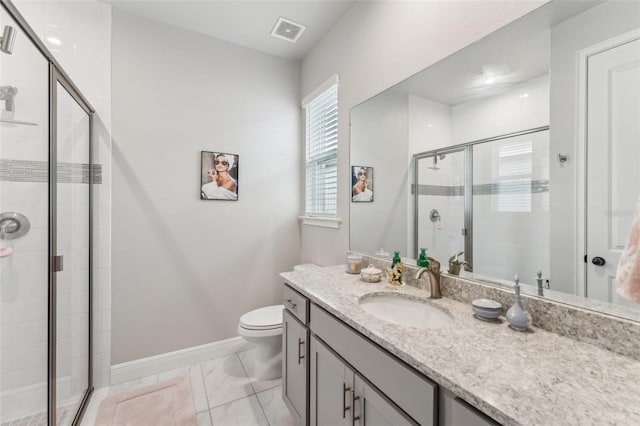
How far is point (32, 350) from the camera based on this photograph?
1.34 metres

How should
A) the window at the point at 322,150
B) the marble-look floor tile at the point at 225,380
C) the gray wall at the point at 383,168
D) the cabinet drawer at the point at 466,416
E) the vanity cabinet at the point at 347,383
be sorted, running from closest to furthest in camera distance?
the cabinet drawer at the point at 466,416 → the vanity cabinet at the point at 347,383 → the gray wall at the point at 383,168 → the marble-look floor tile at the point at 225,380 → the window at the point at 322,150

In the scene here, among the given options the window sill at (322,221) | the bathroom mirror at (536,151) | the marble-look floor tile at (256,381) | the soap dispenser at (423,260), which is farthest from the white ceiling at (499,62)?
the marble-look floor tile at (256,381)

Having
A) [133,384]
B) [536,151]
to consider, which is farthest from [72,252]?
[536,151]

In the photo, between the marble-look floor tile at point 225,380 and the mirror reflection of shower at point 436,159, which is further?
the marble-look floor tile at point 225,380

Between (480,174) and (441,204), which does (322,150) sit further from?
(480,174)

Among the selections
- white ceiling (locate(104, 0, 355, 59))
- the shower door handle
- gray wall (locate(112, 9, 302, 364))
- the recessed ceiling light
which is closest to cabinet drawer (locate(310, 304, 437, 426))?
the shower door handle

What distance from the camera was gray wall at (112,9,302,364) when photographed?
207 centimetres

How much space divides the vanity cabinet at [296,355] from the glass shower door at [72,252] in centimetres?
118

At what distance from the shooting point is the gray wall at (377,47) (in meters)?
1.23

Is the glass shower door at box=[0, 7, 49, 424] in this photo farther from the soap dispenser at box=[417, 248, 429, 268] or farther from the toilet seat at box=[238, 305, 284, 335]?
the soap dispenser at box=[417, 248, 429, 268]

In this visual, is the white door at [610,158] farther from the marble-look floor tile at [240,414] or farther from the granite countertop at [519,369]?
the marble-look floor tile at [240,414]

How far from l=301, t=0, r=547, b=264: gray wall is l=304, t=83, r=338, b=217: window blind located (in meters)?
0.12

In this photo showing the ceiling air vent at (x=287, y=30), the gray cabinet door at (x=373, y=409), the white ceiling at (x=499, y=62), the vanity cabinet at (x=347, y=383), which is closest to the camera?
the vanity cabinet at (x=347, y=383)

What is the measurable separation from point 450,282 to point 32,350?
207cm
